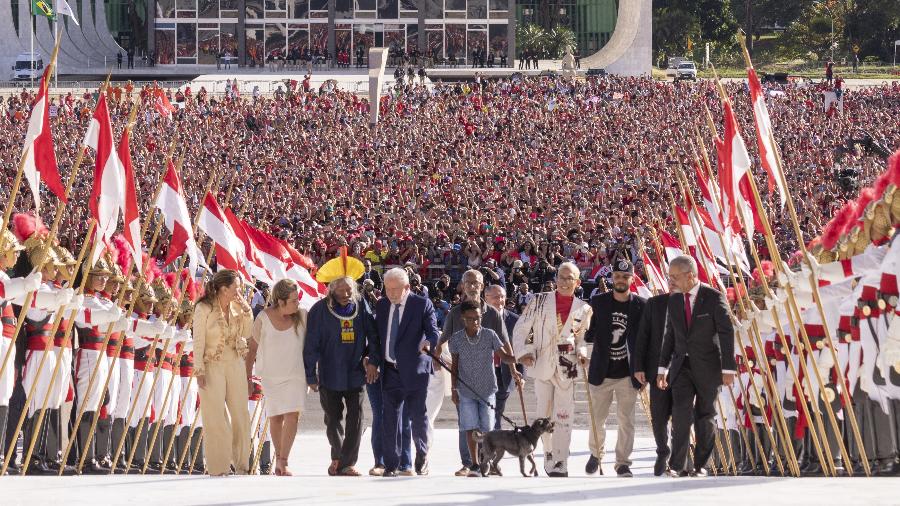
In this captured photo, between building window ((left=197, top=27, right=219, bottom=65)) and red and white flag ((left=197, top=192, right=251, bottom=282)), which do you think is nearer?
red and white flag ((left=197, top=192, right=251, bottom=282))

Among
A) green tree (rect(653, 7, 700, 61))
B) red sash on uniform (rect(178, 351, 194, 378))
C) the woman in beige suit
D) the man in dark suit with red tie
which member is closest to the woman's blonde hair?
the woman in beige suit

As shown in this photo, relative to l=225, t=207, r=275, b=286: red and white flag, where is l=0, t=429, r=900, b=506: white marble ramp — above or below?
below

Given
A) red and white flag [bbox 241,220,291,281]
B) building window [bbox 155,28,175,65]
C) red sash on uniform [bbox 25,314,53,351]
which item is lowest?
red sash on uniform [bbox 25,314,53,351]

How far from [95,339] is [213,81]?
2243 inches

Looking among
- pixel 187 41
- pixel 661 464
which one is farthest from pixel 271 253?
pixel 187 41

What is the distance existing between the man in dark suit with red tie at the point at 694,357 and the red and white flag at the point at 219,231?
4.61m

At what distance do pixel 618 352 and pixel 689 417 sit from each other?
886 mm

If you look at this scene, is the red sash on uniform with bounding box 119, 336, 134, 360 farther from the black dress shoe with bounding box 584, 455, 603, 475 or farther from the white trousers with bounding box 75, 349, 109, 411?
the black dress shoe with bounding box 584, 455, 603, 475

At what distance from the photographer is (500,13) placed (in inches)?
3260

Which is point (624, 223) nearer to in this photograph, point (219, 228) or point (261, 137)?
point (219, 228)

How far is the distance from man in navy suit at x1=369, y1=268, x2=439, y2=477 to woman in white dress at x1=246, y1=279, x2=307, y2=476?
52cm

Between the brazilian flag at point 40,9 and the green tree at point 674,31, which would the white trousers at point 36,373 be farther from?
the green tree at point 674,31

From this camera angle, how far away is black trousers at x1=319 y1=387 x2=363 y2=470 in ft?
37.8

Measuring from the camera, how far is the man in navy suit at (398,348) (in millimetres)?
11625
